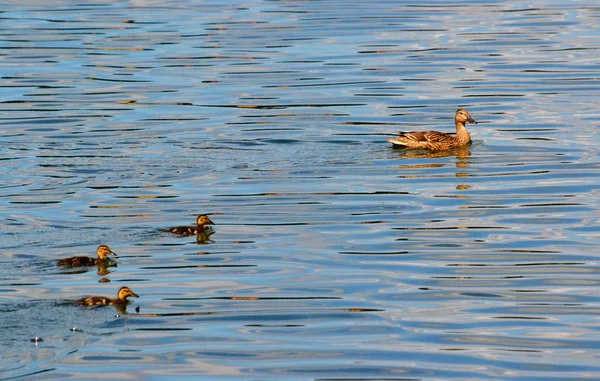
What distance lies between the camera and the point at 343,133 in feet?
74.2

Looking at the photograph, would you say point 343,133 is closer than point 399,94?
Yes

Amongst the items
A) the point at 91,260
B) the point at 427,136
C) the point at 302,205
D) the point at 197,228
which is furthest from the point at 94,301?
the point at 427,136

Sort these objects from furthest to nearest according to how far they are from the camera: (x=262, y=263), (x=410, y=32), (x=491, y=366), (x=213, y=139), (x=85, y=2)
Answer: (x=85, y=2) < (x=410, y=32) < (x=213, y=139) < (x=262, y=263) < (x=491, y=366)

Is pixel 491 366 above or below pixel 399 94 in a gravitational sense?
below

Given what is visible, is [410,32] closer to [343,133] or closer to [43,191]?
[343,133]

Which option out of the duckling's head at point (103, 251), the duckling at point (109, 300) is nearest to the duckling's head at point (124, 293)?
the duckling at point (109, 300)

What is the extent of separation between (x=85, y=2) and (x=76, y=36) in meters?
7.66

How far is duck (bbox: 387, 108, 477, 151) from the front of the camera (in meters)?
21.2

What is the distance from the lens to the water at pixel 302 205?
12.2 meters

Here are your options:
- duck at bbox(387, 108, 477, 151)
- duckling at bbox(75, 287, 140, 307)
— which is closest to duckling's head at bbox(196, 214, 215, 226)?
duckling at bbox(75, 287, 140, 307)

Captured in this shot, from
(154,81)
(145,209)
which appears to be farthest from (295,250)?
(154,81)

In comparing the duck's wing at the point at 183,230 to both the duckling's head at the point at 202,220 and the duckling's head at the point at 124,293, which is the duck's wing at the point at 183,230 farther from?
the duckling's head at the point at 124,293

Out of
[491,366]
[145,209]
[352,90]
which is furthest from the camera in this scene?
[352,90]

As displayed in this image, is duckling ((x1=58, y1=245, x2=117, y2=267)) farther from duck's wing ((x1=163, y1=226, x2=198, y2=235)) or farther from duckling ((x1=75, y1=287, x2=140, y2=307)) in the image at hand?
duckling ((x1=75, y1=287, x2=140, y2=307))
